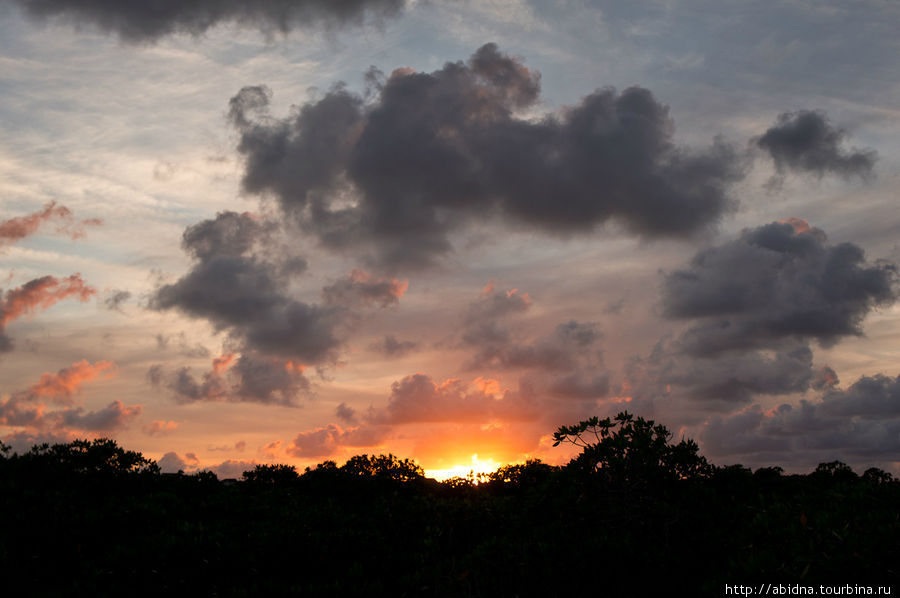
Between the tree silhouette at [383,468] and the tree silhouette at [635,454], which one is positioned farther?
the tree silhouette at [383,468]

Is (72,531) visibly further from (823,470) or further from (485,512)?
(823,470)

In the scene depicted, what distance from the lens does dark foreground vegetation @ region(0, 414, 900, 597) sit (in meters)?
12.3

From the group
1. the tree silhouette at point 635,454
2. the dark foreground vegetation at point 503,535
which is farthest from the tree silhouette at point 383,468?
the tree silhouette at point 635,454

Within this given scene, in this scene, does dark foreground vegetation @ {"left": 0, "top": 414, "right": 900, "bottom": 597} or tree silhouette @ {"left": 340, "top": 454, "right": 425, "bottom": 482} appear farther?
tree silhouette @ {"left": 340, "top": 454, "right": 425, "bottom": 482}

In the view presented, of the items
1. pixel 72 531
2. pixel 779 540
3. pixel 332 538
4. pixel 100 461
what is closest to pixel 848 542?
pixel 779 540

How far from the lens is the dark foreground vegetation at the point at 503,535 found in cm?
1233

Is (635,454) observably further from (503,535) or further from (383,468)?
(383,468)

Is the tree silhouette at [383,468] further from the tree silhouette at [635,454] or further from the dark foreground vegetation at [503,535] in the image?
the tree silhouette at [635,454]

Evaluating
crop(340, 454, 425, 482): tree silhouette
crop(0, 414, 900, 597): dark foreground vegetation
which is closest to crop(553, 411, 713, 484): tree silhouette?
crop(0, 414, 900, 597): dark foreground vegetation

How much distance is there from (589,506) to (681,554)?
8.18ft

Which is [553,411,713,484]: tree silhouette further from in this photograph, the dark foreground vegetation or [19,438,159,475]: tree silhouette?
[19,438,159,475]: tree silhouette

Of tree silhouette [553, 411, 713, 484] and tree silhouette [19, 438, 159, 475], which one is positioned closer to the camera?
tree silhouette [553, 411, 713, 484]

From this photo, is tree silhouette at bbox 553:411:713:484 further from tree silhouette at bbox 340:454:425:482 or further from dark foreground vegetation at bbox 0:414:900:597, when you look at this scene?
tree silhouette at bbox 340:454:425:482

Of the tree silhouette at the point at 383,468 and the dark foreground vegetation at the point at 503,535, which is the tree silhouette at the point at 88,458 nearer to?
the dark foreground vegetation at the point at 503,535
